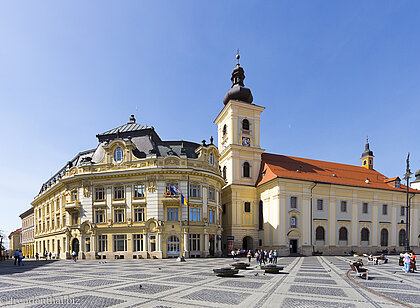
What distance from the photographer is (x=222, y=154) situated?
57781 mm

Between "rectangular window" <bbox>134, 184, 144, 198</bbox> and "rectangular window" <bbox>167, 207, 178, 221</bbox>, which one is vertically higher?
"rectangular window" <bbox>134, 184, 144, 198</bbox>

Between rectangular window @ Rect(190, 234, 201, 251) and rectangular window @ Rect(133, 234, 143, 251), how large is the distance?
6.68 meters

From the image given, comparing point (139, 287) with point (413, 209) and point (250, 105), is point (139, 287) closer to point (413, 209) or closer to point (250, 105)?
point (250, 105)

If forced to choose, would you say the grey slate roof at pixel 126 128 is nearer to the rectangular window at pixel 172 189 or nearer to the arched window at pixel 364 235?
the rectangular window at pixel 172 189

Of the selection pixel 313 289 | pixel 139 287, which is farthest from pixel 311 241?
pixel 139 287

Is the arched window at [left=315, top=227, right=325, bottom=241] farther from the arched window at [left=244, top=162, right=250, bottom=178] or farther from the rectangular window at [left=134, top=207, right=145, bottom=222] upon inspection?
the rectangular window at [left=134, top=207, right=145, bottom=222]

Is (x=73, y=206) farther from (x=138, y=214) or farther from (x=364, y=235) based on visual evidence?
(x=364, y=235)

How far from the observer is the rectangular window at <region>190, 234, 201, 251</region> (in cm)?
4142

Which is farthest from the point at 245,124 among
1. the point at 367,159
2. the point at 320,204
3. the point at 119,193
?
the point at 367,159

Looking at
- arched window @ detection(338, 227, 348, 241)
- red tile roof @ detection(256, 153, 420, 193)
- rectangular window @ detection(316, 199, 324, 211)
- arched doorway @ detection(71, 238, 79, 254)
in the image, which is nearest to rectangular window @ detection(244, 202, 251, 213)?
red tile roof @ detection(256, 153, 420, 193)

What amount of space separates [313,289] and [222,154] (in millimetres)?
43157

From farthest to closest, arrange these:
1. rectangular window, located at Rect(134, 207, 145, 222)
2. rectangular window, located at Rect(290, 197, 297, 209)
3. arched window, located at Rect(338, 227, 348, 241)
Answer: arched window, located at Rect(338, 227, 348, 241) < rectangular window, located at Rect(290, 197, 297, 209) < rectangular window, located at Rect(134, 207, 145, 222)

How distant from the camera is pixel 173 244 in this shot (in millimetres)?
40656

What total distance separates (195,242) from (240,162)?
59.1 feet
